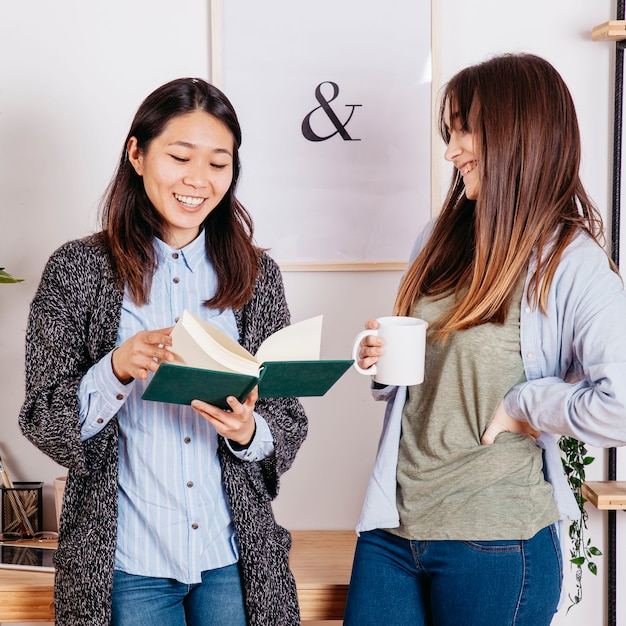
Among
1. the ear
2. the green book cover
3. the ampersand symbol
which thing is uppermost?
the ampersand symbol

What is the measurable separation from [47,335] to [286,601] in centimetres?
59

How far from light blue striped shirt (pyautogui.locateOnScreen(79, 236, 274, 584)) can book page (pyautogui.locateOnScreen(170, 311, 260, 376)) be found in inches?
7.6

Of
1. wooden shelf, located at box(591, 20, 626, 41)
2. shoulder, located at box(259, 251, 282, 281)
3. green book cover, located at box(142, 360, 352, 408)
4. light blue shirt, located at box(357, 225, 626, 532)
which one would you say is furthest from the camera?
wooden shelf, located at box(591, 20, 626, 41)

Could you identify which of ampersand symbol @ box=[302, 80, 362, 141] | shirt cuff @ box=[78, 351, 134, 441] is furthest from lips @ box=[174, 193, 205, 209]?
ampersand symbol @ box=[302, 80, 362, 141]

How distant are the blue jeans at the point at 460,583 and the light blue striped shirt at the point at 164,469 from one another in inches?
9.2

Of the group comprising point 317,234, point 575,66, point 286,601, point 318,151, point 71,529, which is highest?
point 575,66

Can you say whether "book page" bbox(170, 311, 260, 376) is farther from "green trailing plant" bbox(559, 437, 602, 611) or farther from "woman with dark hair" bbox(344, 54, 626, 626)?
"green trailing plant" bbox(559, 437, 602, 611)

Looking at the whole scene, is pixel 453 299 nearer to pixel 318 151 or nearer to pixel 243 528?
pixel 243 528

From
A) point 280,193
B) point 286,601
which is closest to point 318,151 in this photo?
point 280,193

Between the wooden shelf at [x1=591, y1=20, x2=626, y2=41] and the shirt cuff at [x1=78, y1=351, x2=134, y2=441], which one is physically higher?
the wooden shelf at [x1=591, y1=20, x2=626, y2=41]

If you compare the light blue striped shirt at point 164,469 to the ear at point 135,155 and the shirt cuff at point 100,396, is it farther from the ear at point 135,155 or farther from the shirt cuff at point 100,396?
the ear at point 135,155

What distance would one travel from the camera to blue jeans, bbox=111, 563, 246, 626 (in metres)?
1.22

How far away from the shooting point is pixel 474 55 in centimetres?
188

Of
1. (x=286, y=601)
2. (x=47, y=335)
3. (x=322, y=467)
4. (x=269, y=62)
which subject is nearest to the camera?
(x=47, y=335)
